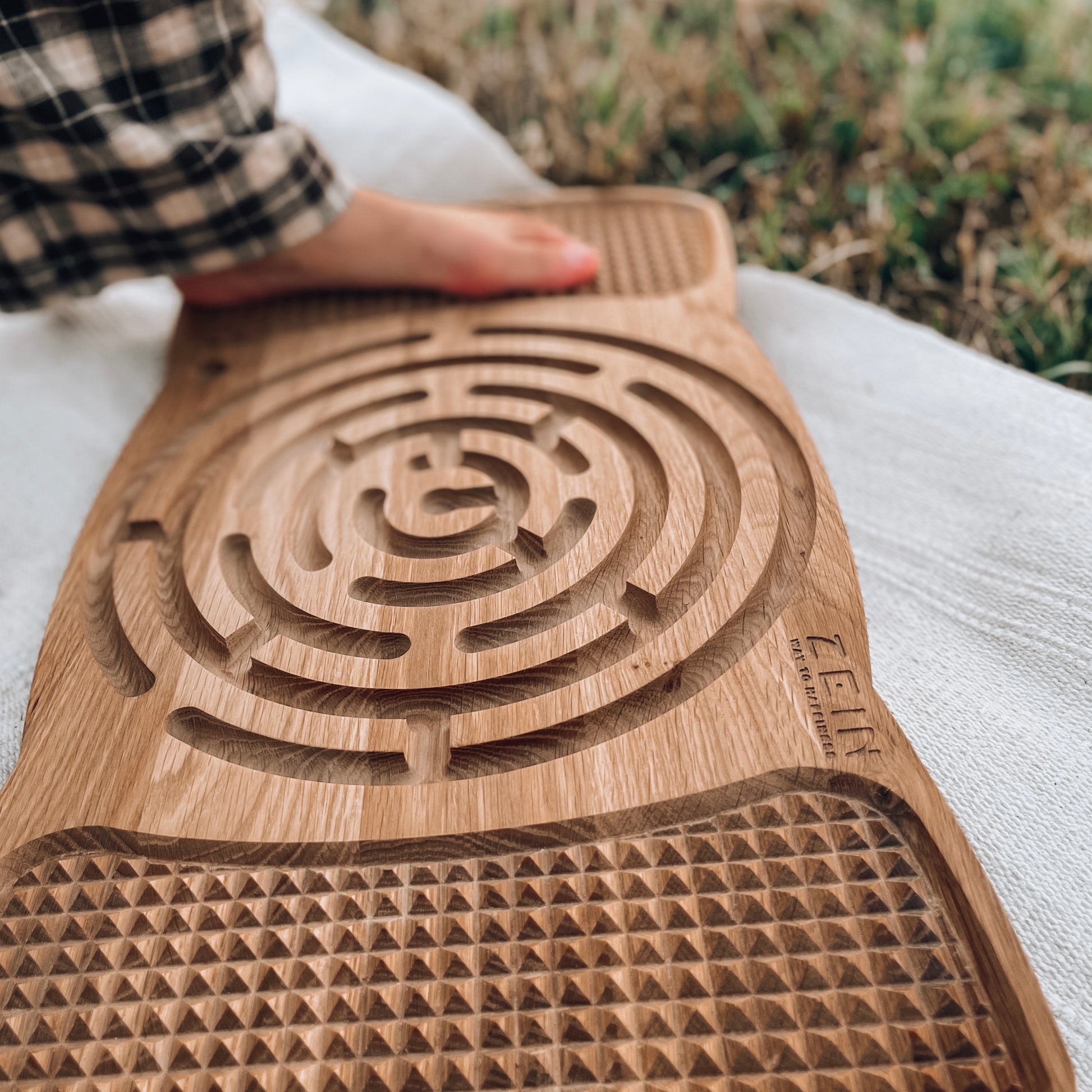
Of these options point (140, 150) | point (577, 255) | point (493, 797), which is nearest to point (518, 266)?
point (577, 255)

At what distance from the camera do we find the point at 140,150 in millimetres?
737

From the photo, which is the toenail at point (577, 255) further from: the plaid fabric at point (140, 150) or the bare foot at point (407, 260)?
the plaid fabric at point (140, 150)

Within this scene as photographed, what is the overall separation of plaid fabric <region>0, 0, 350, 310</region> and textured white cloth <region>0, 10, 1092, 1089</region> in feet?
0.36

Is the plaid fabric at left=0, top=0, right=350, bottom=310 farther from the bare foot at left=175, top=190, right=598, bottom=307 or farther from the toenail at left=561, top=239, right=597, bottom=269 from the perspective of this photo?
the toenail at left=561, top=239, right=597, bottom=269

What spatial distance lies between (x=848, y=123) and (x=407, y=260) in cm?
62

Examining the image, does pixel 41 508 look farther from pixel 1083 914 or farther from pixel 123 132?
pixel 1083 914

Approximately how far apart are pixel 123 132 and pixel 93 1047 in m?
0.64

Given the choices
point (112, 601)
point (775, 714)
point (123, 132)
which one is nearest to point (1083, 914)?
point (775, 714)

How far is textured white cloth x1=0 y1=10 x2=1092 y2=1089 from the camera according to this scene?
19.7 inches

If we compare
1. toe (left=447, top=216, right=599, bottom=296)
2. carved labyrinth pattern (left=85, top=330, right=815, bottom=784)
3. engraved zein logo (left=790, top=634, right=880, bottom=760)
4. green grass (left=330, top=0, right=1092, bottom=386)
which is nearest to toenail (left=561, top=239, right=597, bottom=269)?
toe (left=447, top=216, right=599, bottom=296)

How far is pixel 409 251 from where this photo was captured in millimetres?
849

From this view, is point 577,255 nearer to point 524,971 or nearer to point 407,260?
point 407,260

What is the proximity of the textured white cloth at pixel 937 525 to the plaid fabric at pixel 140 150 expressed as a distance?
0.11 metres

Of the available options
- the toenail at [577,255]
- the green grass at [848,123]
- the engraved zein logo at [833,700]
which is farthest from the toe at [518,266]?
the engraved zein logo at [833,700]
